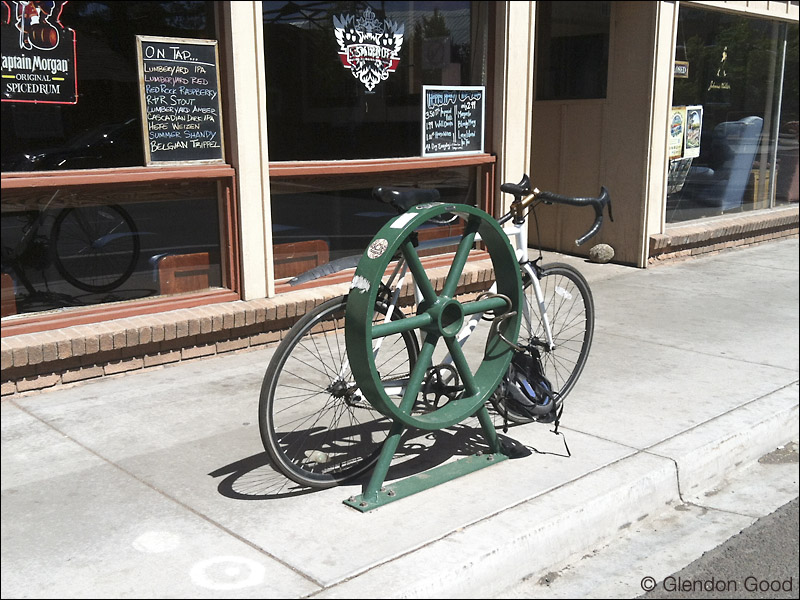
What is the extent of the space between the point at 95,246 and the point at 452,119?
3.21 m

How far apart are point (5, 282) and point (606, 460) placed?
355 cm

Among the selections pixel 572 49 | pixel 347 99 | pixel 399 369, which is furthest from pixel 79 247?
pixel 572 49

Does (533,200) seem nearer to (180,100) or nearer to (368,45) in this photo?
(180,100)

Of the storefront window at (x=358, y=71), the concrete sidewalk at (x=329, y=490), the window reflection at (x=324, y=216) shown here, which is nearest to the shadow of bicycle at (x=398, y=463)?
the concrete sidewalk at (x=329, y=490)

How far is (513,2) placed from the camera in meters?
7.29

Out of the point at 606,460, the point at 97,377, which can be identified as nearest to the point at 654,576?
the point at 606,460

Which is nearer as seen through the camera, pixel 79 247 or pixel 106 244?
pixel 79 247

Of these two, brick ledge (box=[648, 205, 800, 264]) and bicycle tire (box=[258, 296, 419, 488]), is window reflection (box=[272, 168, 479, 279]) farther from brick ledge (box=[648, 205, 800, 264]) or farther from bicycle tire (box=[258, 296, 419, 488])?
brick ledge (box=[648, 205, 800, 264])

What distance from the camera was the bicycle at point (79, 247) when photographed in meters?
5.08

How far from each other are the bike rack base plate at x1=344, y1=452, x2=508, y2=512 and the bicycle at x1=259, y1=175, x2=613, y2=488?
0.71 feet

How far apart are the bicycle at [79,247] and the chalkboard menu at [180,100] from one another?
0.48 metres

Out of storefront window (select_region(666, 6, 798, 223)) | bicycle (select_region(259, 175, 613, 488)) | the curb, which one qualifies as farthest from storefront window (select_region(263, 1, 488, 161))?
the curb

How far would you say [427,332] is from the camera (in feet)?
12.3

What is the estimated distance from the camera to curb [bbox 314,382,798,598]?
3.09 m
